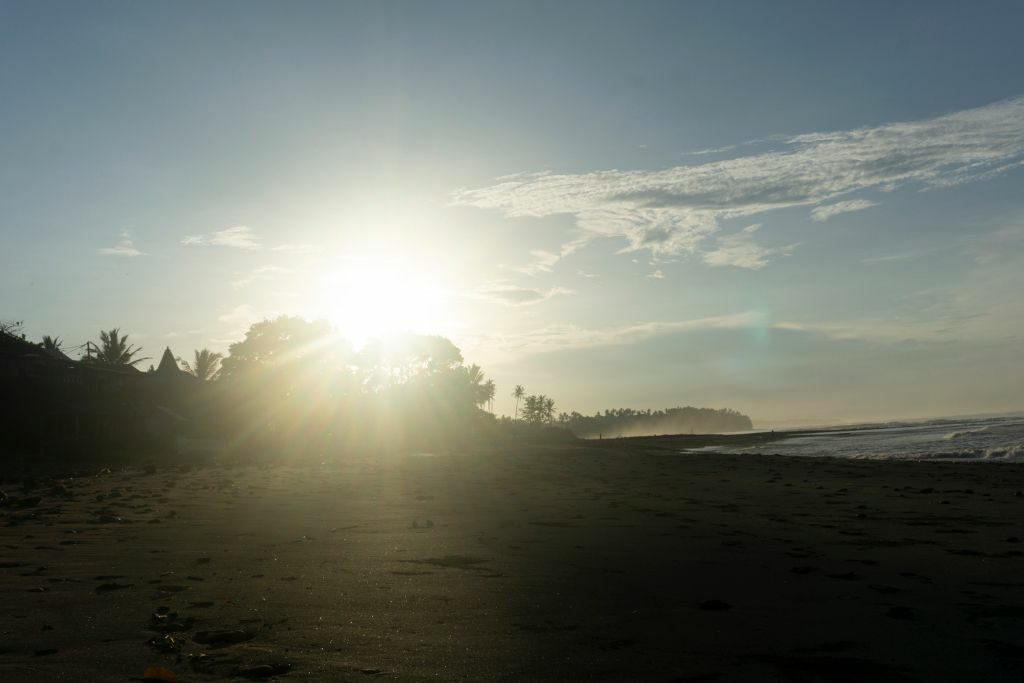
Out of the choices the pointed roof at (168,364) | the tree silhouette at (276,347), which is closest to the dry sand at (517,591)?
the pointed roof at (168,364)

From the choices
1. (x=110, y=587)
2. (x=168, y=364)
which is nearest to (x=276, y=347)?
(x=168, y=364)

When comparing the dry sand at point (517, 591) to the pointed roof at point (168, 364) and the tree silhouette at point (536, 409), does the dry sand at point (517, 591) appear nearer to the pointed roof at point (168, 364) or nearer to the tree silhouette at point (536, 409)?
the pointed roof at point (168, 364)

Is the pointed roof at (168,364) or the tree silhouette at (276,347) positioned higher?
the tree silhouette at (276,347)

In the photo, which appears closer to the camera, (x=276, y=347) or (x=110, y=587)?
(x=110, y=587)

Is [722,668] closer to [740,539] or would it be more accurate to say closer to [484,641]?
[484,641]

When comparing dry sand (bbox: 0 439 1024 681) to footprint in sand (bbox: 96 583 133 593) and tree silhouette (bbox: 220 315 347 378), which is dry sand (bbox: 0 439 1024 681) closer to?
footprint in sand (bbox: 96 583 133 593)

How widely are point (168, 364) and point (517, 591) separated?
4617 centimetres

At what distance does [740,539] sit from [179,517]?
7.09 metres

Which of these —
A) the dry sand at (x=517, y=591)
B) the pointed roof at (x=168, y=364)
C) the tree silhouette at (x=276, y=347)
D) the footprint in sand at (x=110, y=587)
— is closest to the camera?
the dry sand at (x=517, y=591)

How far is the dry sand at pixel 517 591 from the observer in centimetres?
393

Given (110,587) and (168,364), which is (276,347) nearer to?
(168,364)

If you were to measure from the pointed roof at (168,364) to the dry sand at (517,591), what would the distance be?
37.5 metres

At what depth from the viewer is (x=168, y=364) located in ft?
153

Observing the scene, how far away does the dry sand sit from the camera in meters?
3.93
